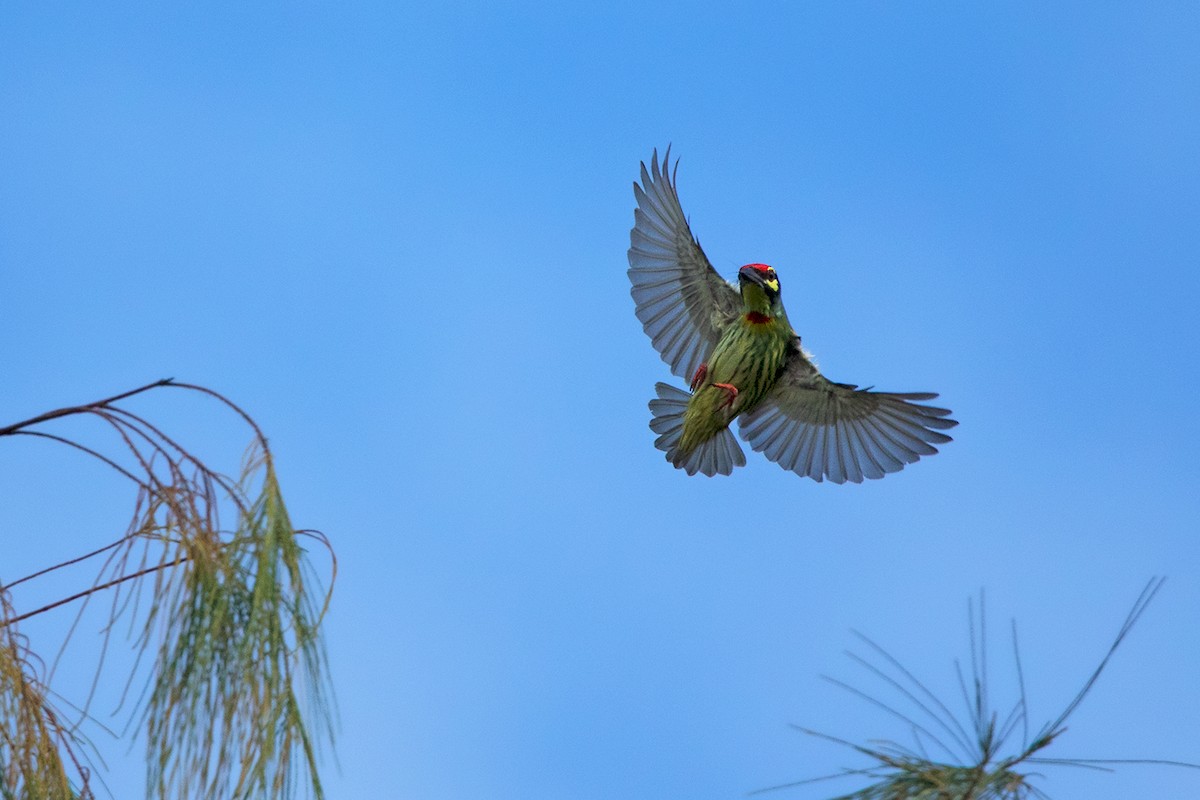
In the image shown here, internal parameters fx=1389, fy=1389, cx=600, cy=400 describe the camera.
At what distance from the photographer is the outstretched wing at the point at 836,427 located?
8.93 m

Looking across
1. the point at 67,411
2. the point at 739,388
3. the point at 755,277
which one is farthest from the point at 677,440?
the point at 67,411

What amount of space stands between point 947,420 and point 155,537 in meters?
6.36

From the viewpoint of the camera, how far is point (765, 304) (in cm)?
846

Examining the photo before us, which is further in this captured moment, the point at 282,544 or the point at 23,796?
the point at 23,796

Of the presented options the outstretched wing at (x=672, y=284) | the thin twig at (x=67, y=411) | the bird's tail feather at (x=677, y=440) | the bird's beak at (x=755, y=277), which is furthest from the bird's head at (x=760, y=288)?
the thin twig at (x=67, y=411)

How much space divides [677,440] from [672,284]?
1.05 meters

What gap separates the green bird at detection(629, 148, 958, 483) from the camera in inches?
336

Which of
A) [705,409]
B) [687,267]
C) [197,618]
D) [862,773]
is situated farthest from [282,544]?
[687,267]

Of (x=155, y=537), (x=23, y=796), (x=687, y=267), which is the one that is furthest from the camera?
(x=687, y=267)

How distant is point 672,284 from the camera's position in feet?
30.4

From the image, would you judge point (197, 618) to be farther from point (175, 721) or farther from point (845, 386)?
point (845, 386)

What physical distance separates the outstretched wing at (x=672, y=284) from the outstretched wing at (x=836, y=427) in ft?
1.82

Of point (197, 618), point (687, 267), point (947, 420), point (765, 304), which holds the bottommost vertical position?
point (197, 618)

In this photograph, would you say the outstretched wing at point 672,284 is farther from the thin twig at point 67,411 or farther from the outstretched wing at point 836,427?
the thin twig at point 67,411
